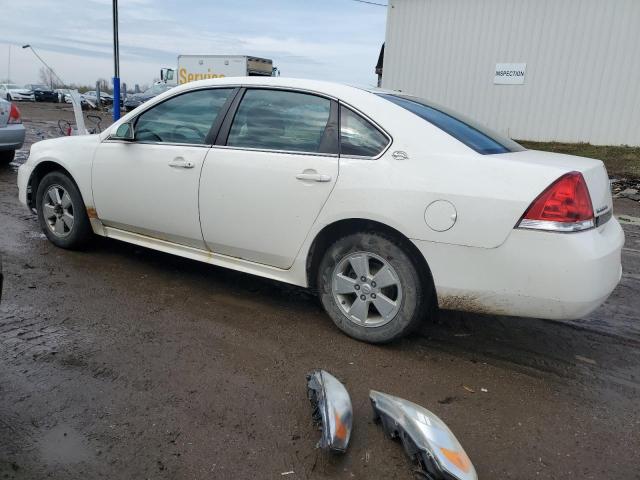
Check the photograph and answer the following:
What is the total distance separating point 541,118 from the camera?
648 inches

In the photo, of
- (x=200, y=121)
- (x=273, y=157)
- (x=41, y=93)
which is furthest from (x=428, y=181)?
(x=41, y=93)

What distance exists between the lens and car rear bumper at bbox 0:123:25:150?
28.5 ft

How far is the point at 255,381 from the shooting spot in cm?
285

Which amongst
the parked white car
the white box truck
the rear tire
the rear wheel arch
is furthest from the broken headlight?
the parked white car

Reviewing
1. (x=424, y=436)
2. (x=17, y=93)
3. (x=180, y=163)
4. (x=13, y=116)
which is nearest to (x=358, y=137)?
(x=180, y=163)

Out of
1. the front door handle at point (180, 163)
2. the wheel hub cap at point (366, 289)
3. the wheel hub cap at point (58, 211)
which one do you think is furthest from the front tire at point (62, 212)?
the wheel hub cap at point (366, 289)

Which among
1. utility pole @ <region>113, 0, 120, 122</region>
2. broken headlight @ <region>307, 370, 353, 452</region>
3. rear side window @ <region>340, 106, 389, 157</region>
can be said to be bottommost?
broken headlight @ <region>307, 370, 353, 452</region>

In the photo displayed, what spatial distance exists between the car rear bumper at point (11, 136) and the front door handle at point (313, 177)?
7473 mm

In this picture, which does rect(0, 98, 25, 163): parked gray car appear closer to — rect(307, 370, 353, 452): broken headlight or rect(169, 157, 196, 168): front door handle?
rect(169, 157, 196, 168): front door handle

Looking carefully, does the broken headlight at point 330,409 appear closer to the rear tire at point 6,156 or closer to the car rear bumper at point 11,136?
the car rear bumper at point 11,136

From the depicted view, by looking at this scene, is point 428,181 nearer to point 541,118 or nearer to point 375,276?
point 375,276

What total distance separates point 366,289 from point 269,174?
96 cm

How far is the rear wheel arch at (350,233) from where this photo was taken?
3086 millimetres

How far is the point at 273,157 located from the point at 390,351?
56.5 inches
